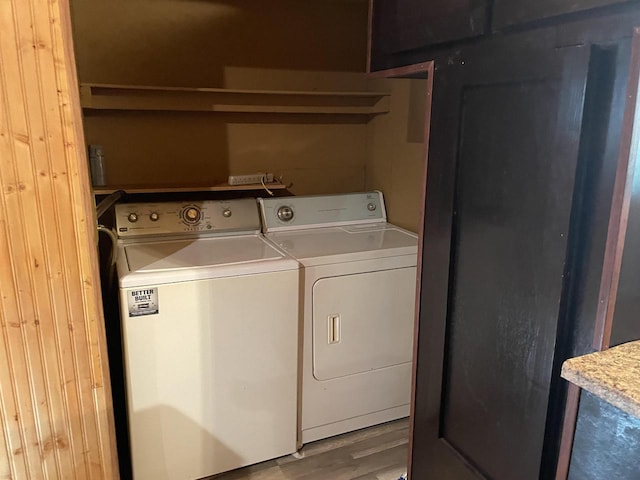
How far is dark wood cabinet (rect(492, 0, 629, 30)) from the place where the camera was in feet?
2.97

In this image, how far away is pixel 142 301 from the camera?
176 cm

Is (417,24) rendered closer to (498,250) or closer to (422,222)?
(422,222)

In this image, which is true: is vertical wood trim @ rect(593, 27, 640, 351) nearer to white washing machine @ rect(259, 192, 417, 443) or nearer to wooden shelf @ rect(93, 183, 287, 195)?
white washing machine @ rect(259, 192, 417, 443)

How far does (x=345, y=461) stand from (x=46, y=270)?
1.43 m

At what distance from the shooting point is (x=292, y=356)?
2053 mm

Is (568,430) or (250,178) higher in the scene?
(250,178)

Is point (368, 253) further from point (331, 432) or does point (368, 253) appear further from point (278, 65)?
point (278, 65)

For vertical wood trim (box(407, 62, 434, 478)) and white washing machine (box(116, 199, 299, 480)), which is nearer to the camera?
vertical wood trim (box(407, 62, 434, 478))

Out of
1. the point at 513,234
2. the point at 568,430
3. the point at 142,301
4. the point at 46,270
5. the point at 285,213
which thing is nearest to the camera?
the point at 568,430

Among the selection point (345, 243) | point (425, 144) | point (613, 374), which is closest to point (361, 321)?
point (345, 243)

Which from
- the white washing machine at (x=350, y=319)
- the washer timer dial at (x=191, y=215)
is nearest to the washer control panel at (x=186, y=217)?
the washer timer dial at (x=191, y=215)

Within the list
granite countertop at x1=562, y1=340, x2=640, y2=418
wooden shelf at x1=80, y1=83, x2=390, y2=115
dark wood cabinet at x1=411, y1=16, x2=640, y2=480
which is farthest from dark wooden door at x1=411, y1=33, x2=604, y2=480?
wooden shelf at x1=80, y1=83, x2=390, y2=115

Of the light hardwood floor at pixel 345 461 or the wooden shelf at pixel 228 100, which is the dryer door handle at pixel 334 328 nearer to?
the light hardwood floor at pixel 345 461

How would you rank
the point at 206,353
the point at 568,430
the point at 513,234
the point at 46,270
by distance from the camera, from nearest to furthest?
the point at 568,430
the point at 513,234
the point at 46,270
the point at 206,353
